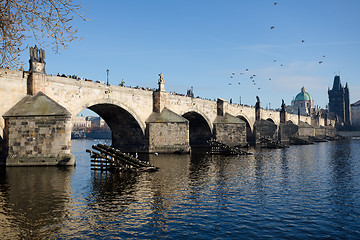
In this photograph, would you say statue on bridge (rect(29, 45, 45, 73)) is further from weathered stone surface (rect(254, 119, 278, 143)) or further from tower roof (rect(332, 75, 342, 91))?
tower roof (rect(332, 75, 342, 91))

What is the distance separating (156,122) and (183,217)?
3021 centimetres

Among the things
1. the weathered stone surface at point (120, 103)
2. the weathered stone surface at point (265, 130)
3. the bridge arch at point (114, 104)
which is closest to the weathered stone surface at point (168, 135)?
the weathered stone surface at point (120, 103)

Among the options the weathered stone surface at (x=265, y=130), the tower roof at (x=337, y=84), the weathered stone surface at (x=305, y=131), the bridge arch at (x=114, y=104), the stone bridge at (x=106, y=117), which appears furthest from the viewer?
the tower roof at (x=337, y=84)

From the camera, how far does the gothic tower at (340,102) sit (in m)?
164

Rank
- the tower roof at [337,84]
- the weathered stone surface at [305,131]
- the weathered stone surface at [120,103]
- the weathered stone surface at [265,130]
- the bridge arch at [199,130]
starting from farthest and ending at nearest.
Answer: the tower roof at [337,84] → the weathered stone surface at [305,131] → the weathered stone surface at [265,130] → the bridge arch at [199,130] → the weathered stone surface at [120,103]

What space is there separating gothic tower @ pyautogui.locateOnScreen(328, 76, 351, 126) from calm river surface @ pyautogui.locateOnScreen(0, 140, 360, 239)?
516 feet

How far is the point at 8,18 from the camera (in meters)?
9.52

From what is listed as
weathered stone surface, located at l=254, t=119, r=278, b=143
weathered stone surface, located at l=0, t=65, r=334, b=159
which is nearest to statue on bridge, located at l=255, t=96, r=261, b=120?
weathered stone surface, located at l=254, t=119, r=278, b=143

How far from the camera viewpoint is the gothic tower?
538 ft

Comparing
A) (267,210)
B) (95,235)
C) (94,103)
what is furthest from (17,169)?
(267,210)

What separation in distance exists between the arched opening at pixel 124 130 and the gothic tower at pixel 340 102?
474 ft

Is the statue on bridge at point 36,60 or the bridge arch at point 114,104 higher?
the statue on bridge at point 36,60

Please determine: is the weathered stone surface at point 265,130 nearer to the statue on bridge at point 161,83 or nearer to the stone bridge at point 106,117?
the stone bridge at point 106,117

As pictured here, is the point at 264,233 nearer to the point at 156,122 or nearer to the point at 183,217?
the point at 183,217
